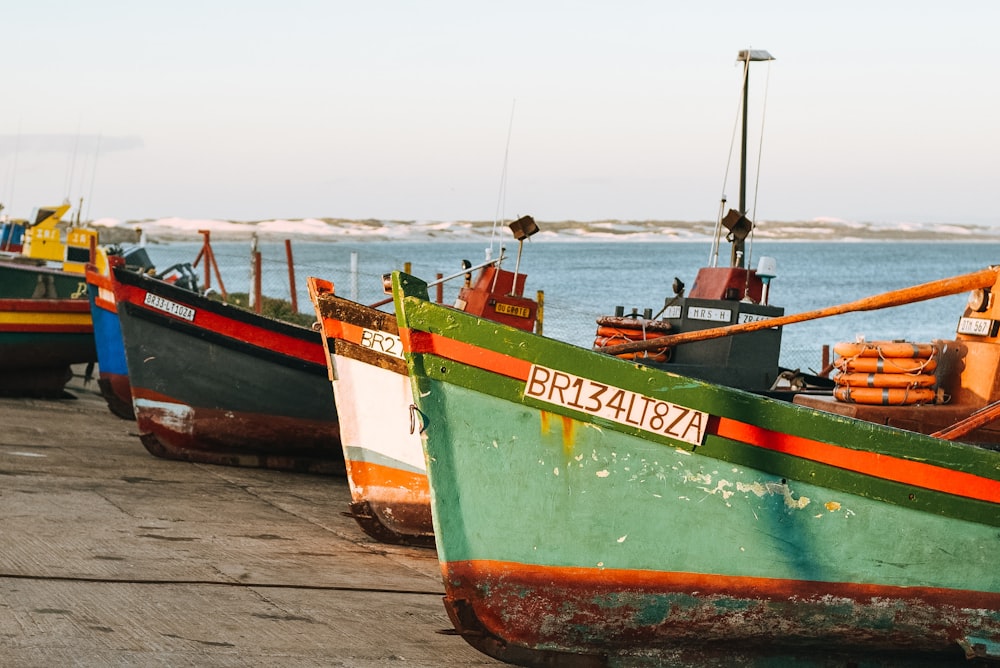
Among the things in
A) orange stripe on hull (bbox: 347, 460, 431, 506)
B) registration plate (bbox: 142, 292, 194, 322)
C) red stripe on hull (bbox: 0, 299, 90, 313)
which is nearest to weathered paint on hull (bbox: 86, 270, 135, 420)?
red stripe on hull (bbox: 0, 299, 90, 313)

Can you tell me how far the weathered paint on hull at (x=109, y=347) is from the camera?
12258 mm

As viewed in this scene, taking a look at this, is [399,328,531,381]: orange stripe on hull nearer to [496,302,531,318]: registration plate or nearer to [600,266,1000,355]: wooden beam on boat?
[600,266,1000,355]: wooden beam on boat

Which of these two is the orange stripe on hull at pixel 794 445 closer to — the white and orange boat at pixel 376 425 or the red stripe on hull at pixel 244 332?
the white and orange boat at pixel 376 425

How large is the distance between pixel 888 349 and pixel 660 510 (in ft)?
5.84

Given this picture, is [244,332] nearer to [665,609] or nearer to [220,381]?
[220,381]

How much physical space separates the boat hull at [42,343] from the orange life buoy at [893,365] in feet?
32.7

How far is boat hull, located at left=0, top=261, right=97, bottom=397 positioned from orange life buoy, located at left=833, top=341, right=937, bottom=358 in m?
9.90

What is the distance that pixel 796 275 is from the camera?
83250 mm

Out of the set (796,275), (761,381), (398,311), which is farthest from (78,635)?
(796,275)

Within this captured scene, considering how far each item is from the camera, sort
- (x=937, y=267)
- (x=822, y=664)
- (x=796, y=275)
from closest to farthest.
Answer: (x=822, y=664) < (x=796, y=275) < (x=937, y=267)

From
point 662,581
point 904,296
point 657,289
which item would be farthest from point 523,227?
point 657,289

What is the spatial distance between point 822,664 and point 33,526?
4.30 metres

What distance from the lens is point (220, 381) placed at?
10422 mm

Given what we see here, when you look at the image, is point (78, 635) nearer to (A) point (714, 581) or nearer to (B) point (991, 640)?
(A) point (714, 581)
